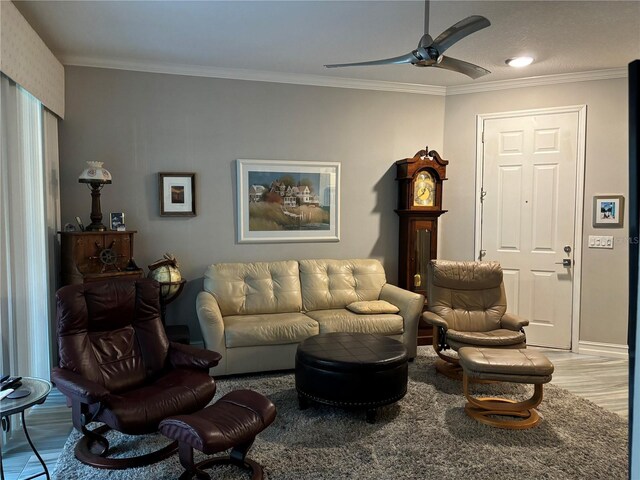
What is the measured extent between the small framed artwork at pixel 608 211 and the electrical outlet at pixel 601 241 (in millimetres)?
111

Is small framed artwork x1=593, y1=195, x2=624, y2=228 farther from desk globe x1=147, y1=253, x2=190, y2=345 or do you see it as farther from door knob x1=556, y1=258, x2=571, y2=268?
desk globe x1=147, y1=253, x2=190, y2=345

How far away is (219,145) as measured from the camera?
461 centimetres

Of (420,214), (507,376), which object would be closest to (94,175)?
(420,214)

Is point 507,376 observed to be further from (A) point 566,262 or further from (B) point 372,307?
(A) point 566,262

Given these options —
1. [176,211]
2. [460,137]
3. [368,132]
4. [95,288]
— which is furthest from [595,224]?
[95,288]

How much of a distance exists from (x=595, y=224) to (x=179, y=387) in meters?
4.24

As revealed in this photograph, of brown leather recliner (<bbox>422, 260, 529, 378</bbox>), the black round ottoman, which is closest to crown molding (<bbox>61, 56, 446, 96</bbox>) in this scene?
brown leather recliner (<bbox>422, 260, 529, 378</bbox>)

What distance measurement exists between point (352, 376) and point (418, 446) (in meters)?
0.57

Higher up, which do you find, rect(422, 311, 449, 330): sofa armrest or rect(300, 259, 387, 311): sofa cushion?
rect(300, 259, 387, 311): sofa cushion

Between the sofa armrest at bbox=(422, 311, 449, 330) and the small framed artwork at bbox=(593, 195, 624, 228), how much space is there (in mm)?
2085

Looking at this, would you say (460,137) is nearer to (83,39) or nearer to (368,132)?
(368,132)

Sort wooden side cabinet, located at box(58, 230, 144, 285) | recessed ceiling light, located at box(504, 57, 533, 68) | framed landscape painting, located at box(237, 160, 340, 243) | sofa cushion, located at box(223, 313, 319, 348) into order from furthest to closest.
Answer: framed landscape painting, located at box(237, 160, 340, 243) < recessed ceiling light, located at box(504, 57, 533, 68) < sofa cushion, located at box(223, 313, 319, 348) < wooden side cabinet, located at box(58, 230, 144, 285)

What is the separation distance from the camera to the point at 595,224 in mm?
4641

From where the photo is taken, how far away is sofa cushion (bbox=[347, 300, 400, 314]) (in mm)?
4253
